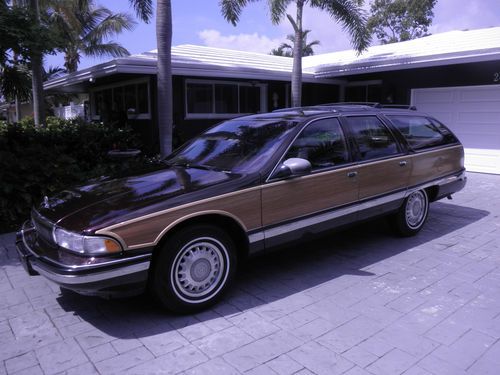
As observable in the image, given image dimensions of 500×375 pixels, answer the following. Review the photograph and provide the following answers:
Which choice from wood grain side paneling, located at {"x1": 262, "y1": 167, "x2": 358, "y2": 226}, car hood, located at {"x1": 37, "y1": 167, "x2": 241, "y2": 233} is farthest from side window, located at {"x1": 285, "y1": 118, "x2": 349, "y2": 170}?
car hood, located at {"x1": 37, "y1": 167, "x2": 241, "y2": 233}

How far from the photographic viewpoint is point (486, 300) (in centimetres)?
396

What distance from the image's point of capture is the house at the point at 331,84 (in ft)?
37.4

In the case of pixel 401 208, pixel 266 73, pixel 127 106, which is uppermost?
pixel 266 73

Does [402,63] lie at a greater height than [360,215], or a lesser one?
greater

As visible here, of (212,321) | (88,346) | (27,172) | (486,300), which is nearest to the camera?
(88,346)

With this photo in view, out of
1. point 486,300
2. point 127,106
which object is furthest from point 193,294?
point 127,106

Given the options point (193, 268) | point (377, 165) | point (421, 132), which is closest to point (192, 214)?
point (193, 268)

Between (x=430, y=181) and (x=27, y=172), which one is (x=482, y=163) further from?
(x=27, y=172)

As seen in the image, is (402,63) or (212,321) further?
(402,63)

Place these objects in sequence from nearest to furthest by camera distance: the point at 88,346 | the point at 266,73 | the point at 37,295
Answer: the point at 88,346 < the point at 37,295 < the point at 266,73

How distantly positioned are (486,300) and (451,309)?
1.44ft

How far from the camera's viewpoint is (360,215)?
4.94 metres

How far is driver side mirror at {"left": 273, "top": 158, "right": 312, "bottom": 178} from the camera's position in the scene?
13.4ft

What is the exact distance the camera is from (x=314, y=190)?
439cm
